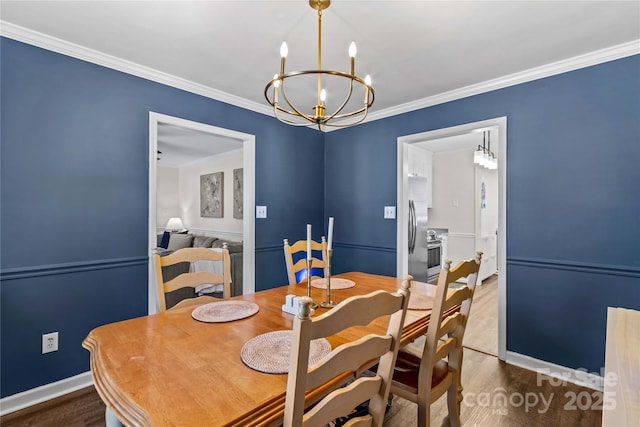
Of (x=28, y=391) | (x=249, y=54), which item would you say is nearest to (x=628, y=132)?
(x=249, y=54)

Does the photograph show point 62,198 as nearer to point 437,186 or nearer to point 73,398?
point 73,398

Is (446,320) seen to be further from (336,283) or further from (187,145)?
(187,145)

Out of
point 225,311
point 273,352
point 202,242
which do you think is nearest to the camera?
point 273,352

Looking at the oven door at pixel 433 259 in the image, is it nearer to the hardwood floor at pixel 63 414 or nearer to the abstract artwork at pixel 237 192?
the abstract artwork at pixel 237 192

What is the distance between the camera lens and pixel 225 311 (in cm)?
147

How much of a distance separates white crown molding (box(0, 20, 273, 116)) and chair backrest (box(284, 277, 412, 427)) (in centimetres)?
255

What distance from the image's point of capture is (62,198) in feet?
6.81

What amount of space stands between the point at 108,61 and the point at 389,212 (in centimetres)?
284

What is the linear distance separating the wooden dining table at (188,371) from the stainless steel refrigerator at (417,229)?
2687 mm

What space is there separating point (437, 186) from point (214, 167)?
4321mm

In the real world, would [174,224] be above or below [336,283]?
above

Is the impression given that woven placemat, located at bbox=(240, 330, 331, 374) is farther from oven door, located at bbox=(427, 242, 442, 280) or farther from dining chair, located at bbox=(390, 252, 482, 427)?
oven door, located at bbox=(427, 242, 442, 280)

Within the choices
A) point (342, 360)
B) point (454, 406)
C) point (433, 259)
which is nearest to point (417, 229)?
point (433, 259)

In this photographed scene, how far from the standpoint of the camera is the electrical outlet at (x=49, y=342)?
202cm
